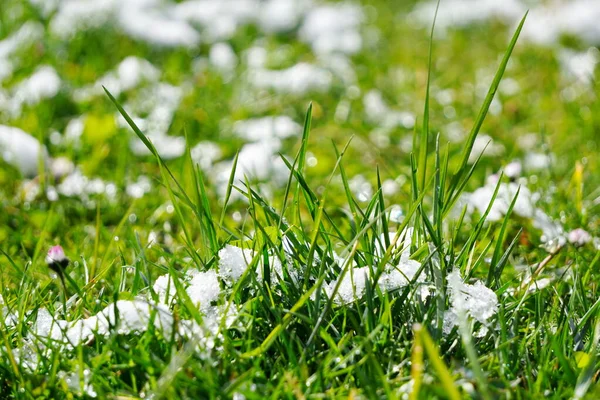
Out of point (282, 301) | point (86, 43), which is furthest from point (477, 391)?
point (86, 43)

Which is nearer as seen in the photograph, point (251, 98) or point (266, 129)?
point (266, 129)

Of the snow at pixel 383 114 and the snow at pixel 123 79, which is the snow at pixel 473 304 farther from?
the snow at pixel 123 79

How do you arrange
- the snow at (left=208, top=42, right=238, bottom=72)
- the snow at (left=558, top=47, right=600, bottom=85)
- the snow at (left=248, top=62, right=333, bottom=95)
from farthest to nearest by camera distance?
1. the snow at (left=208, top=42, right=238, bottom=72)
2. the snow at (left=558, top=47, right=600, bottom=85)
3. the snow at (left=248, top=62, right=333, bottom=95)

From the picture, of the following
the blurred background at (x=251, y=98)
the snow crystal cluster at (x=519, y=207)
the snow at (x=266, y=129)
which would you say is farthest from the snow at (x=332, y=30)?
the snow crystal cluster at (x=519, y=207)

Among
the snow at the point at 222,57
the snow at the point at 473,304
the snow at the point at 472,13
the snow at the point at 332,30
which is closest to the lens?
the snow at the point at 473,304

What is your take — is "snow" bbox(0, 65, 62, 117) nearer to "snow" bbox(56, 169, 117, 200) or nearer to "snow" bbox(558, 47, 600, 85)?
"snow" bbox(56, 169, 117, 200)

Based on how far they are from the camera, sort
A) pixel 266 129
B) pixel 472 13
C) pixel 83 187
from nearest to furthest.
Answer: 1. pixel 83 187
2. pixel 266 129
3. pixel 472 13

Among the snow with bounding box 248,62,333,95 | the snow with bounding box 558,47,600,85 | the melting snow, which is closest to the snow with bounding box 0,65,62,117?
the melting snow

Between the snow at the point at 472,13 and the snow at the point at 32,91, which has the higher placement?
the snow at the point at 472,13

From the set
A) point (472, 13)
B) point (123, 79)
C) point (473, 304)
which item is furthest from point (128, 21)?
point (473, 304)

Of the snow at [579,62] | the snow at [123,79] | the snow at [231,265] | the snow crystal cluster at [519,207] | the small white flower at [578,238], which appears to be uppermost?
the snow at [123,79]

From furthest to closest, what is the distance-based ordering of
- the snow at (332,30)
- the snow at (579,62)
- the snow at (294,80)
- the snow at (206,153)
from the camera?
the snow at (332,30)
the snow at (579,62)
the snow at (294,80)
the snow at (206,153)

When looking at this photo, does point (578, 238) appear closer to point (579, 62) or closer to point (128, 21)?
point (579, 62)
